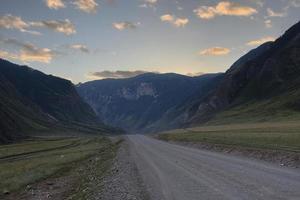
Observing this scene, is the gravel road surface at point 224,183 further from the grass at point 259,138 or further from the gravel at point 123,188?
the grass at point 259,138

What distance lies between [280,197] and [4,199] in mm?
14796

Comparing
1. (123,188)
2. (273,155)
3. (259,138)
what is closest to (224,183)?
(123,188)

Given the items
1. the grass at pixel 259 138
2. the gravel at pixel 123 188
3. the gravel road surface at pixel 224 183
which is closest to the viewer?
the gravel road surface at pixel 224 183

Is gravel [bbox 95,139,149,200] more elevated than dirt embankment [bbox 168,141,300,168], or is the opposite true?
gravel [bbox 95,139,149,200]

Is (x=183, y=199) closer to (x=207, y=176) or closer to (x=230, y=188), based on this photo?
(x=230, y=188)

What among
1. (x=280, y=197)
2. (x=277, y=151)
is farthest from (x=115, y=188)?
(x=277, y=151)

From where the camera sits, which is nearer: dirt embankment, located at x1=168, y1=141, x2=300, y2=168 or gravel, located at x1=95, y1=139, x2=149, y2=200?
gravel, located at x1=95, y1=139, x2=149, y2=200

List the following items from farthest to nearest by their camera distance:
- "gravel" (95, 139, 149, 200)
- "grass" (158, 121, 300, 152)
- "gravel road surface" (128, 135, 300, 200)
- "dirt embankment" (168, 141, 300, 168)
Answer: "grass" (158, 121, 300, 152) < "dirt embankment" (168, 141, 300, 168) < "gravel" (95, 139, 149, 200) < "gravel road surface" (128, 135, 300, 200)

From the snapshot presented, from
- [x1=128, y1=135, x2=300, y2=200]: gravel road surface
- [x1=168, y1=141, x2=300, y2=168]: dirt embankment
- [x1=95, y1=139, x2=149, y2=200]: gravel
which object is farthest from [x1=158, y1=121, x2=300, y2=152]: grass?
[x1=95, y1=139, x2=149, y2=200]: gravel

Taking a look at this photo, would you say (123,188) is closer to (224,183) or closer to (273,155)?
(224,183)

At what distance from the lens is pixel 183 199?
61.6 feet

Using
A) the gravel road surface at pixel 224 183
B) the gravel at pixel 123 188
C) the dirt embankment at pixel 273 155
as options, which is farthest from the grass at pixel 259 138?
the gravel at pixel 123 188

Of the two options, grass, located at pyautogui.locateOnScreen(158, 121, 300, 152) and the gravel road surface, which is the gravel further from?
grass, located at pyautogui.locateOnScreen(158, 121, 300, 152)

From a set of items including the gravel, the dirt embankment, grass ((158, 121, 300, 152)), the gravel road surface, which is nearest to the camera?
the gravel road surface
